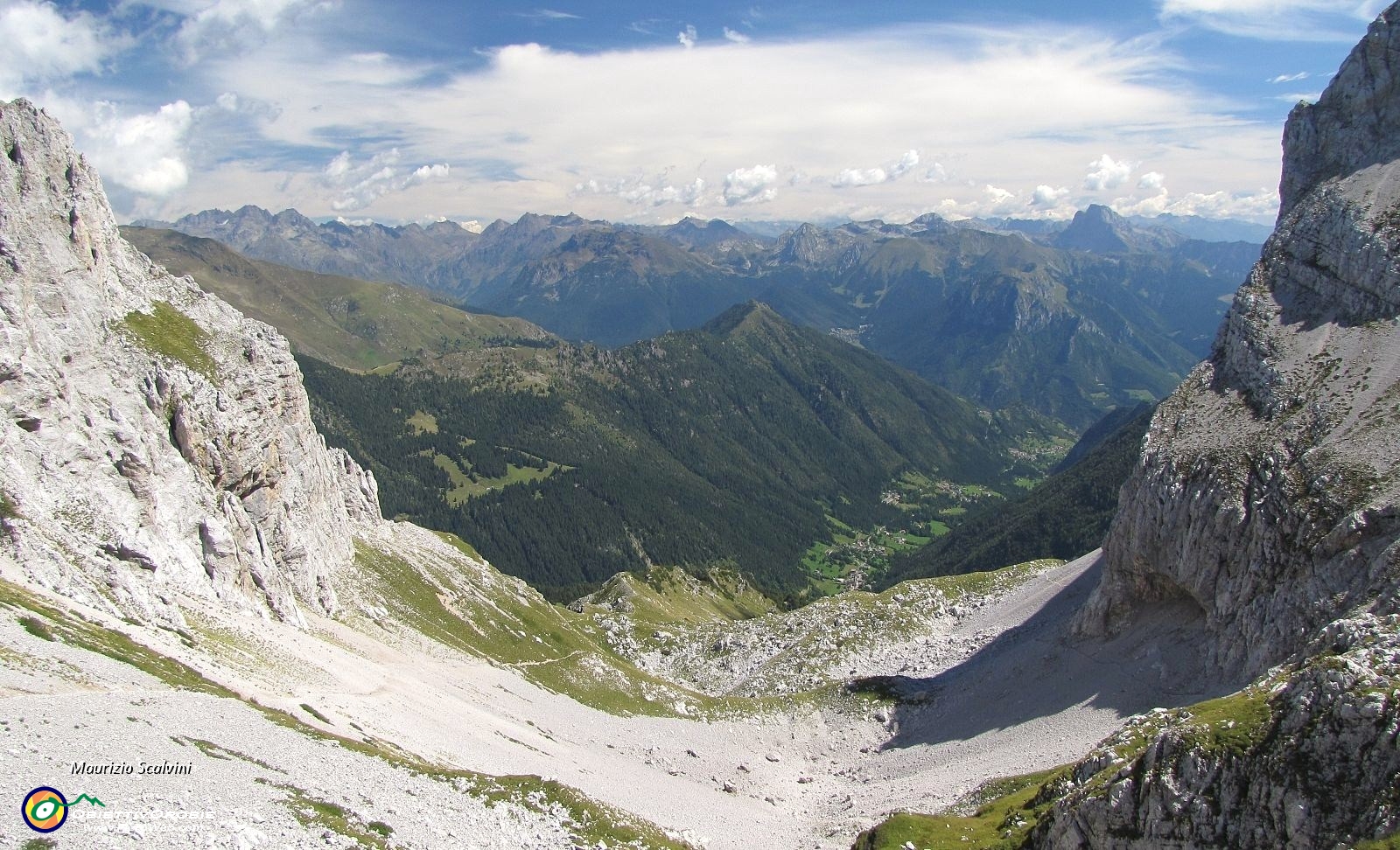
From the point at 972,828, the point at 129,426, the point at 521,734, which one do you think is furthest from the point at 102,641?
the point at 972,828

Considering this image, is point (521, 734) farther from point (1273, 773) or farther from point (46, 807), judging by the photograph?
point (1273, 773)

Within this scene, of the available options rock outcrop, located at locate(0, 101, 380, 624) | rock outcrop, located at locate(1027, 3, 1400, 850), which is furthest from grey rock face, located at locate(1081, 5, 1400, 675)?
rock outcrop, located at locate(0, 101, 380, 624)

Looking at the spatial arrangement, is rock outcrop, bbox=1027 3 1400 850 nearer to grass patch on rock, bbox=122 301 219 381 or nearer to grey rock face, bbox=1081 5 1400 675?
grey rock face, bbox=1081 5 1400 675

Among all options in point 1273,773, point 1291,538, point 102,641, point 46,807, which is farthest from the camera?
point 1291,538

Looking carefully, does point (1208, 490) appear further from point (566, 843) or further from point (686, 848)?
point (566, 843)

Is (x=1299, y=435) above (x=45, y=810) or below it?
above

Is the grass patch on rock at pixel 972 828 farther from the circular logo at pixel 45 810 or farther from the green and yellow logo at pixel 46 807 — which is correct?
the circular logo at pixel 45 810
